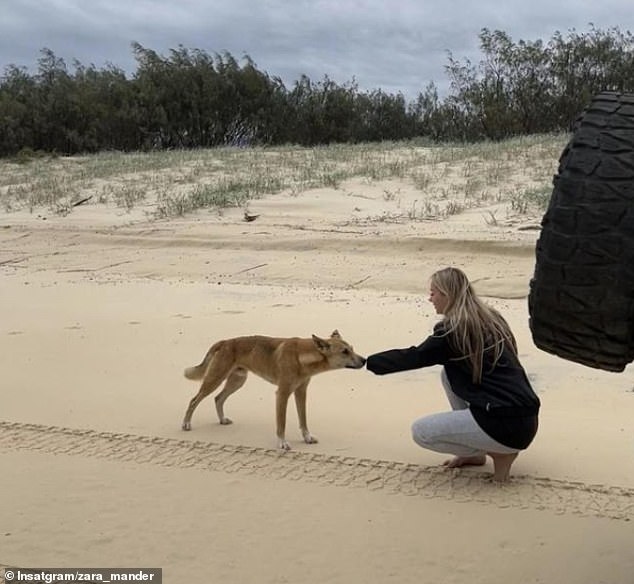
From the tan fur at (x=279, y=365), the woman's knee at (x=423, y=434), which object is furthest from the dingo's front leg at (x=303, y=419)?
the woman's knee at (x=423, y=434)

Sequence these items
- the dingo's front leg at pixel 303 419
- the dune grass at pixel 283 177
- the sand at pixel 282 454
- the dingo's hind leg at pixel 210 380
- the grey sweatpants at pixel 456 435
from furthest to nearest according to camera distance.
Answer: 1. the dune grass at pixel 283 177
2. the dingo's hind leg at pixel 210 380
3. the dingo's front leg at pixel 303 419
4. the grey sweatpants at pixel 456 435
5. the sand at pixel 282 454

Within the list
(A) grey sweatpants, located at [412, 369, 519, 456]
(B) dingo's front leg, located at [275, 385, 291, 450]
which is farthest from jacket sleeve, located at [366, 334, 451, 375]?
(B) dingo's front leg, located at [275, 385, 291, 450]

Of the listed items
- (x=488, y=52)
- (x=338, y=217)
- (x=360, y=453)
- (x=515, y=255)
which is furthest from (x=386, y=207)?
(x=488, y=52)

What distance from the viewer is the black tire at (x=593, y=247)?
3.07m

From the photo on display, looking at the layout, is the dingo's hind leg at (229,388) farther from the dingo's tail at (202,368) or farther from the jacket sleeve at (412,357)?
the jacket sleeve at (412,357)

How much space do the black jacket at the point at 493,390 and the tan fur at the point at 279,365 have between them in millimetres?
968

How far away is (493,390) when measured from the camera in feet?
15.5

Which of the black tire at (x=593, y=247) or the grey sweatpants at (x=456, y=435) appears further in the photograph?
the grey sweatpants at (x=456, y=435)

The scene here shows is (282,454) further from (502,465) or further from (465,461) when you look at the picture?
(502,465)

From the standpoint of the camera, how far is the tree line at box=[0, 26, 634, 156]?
1267 inches

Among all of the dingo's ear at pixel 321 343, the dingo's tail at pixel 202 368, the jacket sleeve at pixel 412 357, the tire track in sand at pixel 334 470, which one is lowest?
the tire track in sand at pixel 334 470

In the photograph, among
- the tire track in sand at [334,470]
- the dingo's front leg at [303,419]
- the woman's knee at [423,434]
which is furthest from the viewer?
the dingo's front leg at [303,419]

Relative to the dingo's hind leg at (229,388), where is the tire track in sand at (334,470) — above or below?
below

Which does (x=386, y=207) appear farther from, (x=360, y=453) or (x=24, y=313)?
(x=360, y=453)
